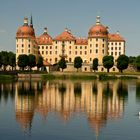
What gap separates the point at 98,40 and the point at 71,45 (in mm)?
8652

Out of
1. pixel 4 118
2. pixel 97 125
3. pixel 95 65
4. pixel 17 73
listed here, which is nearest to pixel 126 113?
pixel 97 125

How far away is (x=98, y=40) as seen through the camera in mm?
120438

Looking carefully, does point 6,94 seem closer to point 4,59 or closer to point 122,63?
point 4,59

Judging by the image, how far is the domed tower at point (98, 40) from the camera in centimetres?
12000

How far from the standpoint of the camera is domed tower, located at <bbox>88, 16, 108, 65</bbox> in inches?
4724

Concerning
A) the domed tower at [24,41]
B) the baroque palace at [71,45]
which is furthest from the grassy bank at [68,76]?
the domed tower at [24,41]

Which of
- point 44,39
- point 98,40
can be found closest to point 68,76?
point 98,40

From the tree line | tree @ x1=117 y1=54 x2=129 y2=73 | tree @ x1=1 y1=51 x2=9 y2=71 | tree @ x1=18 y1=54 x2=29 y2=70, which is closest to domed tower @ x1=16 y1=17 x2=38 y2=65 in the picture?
the tree line

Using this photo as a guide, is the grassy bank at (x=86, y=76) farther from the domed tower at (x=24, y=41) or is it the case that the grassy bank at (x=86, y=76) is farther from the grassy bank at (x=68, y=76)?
the domed tower at (x=24, y=41)

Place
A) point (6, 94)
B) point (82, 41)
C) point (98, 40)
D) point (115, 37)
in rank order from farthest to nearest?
1. point (115, 37)
2. point (82, 41)
3. point (98, 40)
4. point (6, 94)

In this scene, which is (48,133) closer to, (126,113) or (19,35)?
(126,113)

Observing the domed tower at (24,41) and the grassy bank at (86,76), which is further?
the domed tower at (24,41)

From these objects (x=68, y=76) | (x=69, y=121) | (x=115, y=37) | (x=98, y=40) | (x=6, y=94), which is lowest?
(x=69, y=121)

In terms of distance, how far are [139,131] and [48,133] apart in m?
5.18
